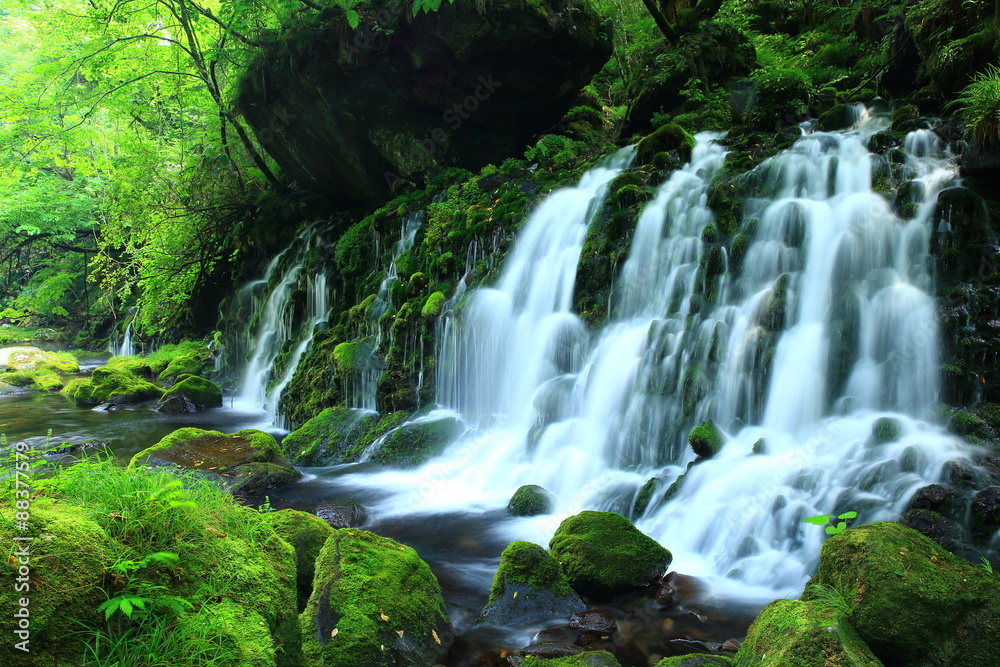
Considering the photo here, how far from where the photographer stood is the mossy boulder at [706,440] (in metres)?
6.22

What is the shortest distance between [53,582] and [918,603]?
3.82m

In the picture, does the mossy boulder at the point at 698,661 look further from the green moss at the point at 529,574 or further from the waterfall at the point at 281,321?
the waterfall at the point at 281,321

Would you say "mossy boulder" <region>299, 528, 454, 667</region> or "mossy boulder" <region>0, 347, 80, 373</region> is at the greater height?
"mossy boulder" <region>0, 347, 80, 373</region>

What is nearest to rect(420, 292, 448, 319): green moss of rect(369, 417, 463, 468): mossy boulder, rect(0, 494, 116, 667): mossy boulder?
rect(369, 417, 463, 468): mossy boulder

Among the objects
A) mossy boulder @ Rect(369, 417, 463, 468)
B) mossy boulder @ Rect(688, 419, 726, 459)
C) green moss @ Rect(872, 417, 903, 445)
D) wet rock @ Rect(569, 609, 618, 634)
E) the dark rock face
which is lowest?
wet rock @ Rect(569, 609, 618, 634)

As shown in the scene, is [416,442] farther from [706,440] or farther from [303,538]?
[303,538]

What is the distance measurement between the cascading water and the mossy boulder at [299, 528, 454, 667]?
2.11m

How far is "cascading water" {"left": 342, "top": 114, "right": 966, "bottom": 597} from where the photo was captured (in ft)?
17.6

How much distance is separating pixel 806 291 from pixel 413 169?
383 inches

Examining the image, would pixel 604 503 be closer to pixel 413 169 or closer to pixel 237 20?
pixel 413 169

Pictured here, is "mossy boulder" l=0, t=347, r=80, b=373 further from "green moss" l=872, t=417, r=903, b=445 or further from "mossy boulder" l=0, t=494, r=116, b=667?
"green moss" l=872, t=417, r=903, b=445

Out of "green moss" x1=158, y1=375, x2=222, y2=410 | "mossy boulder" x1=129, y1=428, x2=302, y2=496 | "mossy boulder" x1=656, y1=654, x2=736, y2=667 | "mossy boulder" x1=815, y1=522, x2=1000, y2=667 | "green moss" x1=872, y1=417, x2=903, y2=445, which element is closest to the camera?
"mossy boulder" x1=815, y1=522, x2=1000, y2=667

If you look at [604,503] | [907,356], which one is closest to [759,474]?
→ [604,503]

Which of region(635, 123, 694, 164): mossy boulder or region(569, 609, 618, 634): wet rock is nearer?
region(569, 609, 618, 634): wet rock
